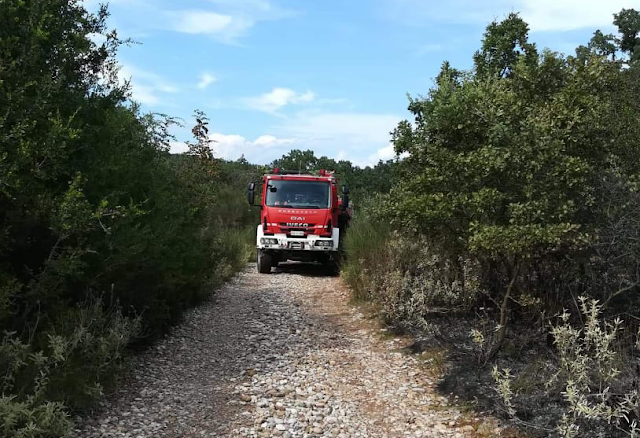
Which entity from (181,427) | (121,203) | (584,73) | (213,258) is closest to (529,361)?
(584,73)

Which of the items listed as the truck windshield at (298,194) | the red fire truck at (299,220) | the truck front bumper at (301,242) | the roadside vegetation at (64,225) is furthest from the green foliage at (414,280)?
the truck windshield at (298,194)

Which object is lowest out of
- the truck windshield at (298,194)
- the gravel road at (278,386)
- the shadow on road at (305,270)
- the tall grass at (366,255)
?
the gravel road at (278,386)

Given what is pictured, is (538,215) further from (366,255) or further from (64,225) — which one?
(366,255)

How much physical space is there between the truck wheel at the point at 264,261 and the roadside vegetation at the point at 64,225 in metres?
7.17

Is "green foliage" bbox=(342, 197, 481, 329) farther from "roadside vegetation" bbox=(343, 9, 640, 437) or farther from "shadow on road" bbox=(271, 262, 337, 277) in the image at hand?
"shadow on road" bbox=(271, 262, 337, 277)

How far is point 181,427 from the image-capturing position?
4496 mm

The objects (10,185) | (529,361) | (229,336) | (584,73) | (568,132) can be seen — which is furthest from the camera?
(229,336)

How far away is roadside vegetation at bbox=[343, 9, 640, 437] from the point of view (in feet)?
14.9

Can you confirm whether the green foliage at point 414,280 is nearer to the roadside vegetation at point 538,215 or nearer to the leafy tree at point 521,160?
the roadside vegetation at point 538,215

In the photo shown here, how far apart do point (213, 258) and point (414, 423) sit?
22.0 ft

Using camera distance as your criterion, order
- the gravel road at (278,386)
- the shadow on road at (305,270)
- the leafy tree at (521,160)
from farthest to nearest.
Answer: the shadow on road at (305,270) < the leafy tree at (521,160) < the gravel road at (278,386)

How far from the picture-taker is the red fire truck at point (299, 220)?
13359 millimetres

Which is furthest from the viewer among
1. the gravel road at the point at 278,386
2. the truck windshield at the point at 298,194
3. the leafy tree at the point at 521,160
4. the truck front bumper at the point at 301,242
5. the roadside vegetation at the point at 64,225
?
the truck windshield at the point at 298,194

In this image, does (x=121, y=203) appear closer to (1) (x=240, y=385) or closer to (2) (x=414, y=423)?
(1) (x=240, y=385)
